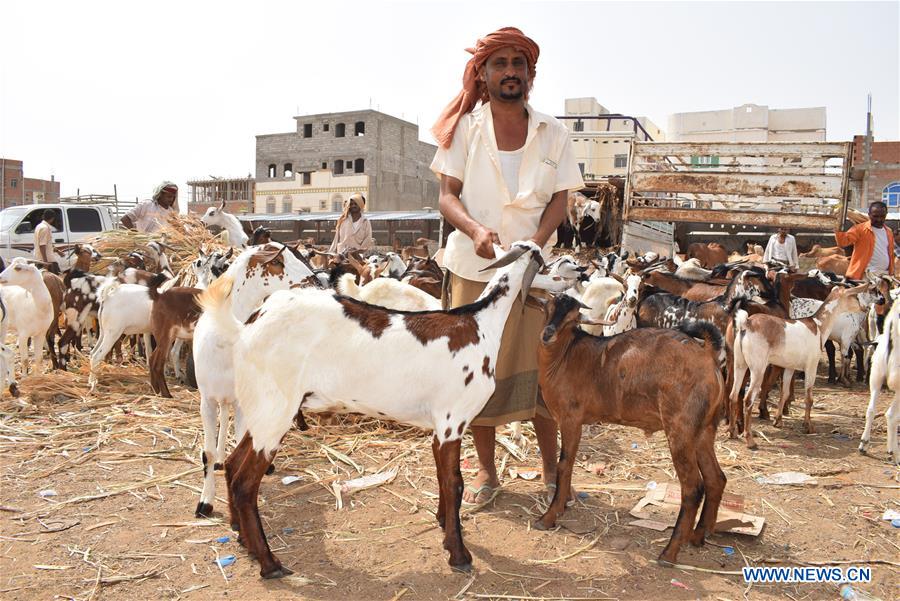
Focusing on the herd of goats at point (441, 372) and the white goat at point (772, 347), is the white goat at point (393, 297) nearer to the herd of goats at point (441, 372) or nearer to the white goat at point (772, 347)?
the herd of goats at point (441, 372)

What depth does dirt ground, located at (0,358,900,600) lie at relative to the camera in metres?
3.24

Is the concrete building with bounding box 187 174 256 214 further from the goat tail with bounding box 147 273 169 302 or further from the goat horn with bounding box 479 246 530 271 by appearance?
the goat horn with bounding box 479 246 530 271

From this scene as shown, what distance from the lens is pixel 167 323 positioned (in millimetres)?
6836

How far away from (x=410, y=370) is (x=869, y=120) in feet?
105

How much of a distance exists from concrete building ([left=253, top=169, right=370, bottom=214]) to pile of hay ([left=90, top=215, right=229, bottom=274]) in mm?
32879

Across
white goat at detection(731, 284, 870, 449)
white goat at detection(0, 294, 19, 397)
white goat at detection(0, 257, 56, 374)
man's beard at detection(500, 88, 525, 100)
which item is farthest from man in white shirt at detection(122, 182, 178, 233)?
white goat at detection(731, 284, 870, 449)

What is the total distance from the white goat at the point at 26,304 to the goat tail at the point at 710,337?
7.07 m

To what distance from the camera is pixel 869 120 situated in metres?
28.0

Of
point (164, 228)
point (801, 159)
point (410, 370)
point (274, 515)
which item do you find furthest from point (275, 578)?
point (801, 159)

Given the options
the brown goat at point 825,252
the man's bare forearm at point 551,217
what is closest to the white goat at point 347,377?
the man's bare forearm at point 551,217

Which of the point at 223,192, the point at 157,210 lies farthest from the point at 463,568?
the point at 223,192

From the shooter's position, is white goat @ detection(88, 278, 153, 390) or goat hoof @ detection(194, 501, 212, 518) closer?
goat hoof @ detection(194, 501, 212, 518)

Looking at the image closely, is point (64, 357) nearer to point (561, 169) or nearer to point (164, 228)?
point (164, 228)

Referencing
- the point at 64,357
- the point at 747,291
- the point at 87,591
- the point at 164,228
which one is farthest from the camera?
the point at 164,228
